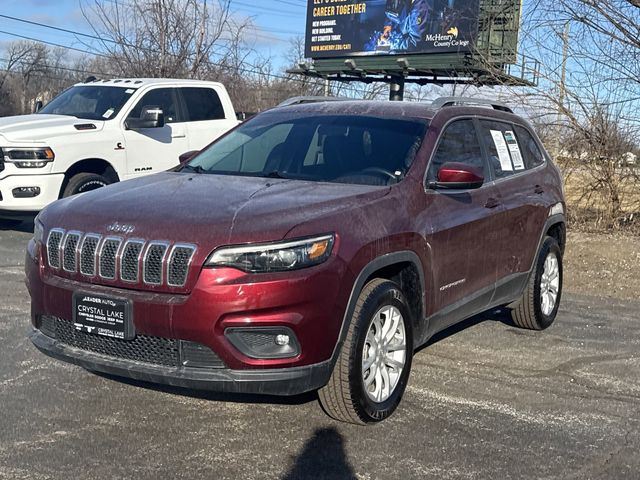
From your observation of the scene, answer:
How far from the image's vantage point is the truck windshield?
11094mm

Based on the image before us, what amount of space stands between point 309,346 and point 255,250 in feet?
1.83

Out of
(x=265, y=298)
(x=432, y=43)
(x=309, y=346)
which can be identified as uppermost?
(x=432, y=43)

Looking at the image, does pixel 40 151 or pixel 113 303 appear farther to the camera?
pixel 40 151

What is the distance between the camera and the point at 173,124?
1168 cm

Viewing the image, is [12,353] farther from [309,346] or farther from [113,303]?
[309,346]

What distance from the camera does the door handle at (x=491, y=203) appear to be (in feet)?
18.7

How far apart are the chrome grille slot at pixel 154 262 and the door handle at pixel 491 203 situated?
2598 mm

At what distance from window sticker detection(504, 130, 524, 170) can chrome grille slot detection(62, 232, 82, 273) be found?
364cm

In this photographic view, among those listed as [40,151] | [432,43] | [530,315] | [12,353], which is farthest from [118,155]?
[432,43]

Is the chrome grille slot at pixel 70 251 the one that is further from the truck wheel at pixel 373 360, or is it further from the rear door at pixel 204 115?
the rear door at pixel 204 115

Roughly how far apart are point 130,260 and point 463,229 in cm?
231

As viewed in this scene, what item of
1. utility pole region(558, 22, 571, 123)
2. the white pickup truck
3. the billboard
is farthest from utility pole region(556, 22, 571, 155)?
the billboard

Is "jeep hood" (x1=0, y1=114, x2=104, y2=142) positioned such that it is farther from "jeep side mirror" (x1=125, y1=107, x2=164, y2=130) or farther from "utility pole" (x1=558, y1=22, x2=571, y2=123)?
"utility pole" (x1=558, y1=22, x2=571, y2=123)

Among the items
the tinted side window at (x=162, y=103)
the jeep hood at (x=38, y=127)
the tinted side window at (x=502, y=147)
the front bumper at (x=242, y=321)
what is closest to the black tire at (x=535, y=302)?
the tinted side window at (x=502, y=147)
